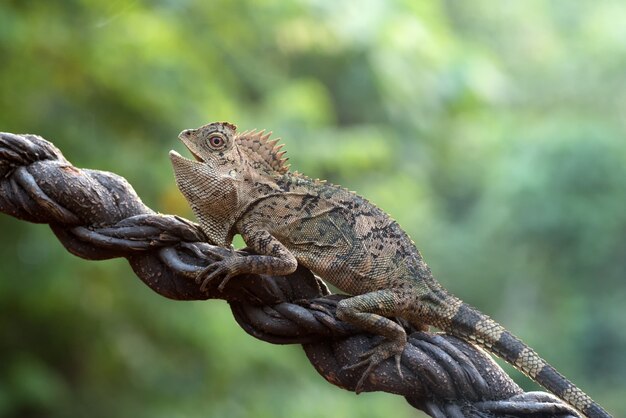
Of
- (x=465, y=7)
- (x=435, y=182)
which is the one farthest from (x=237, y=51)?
(x=465, y=7)

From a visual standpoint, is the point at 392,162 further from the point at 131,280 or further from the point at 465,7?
the point at 465,7

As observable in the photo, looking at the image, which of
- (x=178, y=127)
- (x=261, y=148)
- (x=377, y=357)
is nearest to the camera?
(x=377, y=357)

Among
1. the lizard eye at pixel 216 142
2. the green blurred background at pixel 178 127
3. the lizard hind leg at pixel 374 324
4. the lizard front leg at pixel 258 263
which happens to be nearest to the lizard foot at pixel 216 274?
the lizard front leg at pixel 258 263

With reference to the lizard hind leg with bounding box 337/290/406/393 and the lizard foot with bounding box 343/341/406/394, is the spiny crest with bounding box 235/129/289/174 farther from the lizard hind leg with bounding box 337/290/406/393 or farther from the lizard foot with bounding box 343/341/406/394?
the lizard foot with bounding box 343/341/406/394

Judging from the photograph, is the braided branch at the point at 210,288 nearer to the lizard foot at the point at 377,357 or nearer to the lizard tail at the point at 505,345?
the lizard foot at the point at 377,357

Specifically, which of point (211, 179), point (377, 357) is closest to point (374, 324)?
point (377, 357)

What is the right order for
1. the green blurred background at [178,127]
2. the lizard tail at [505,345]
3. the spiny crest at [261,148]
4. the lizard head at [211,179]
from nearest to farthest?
1. the lizard tail at [505,345]
2. the lizard head at [211,179]
3. the spiny crest at [261,148]
4. the green blurred background at [178,127]

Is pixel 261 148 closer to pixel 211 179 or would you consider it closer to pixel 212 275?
pixel 211 179

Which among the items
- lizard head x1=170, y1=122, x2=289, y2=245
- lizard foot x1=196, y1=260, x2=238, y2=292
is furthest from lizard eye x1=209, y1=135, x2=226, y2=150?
lizard foot x1=196, y1=260, x2=238, y2=292
